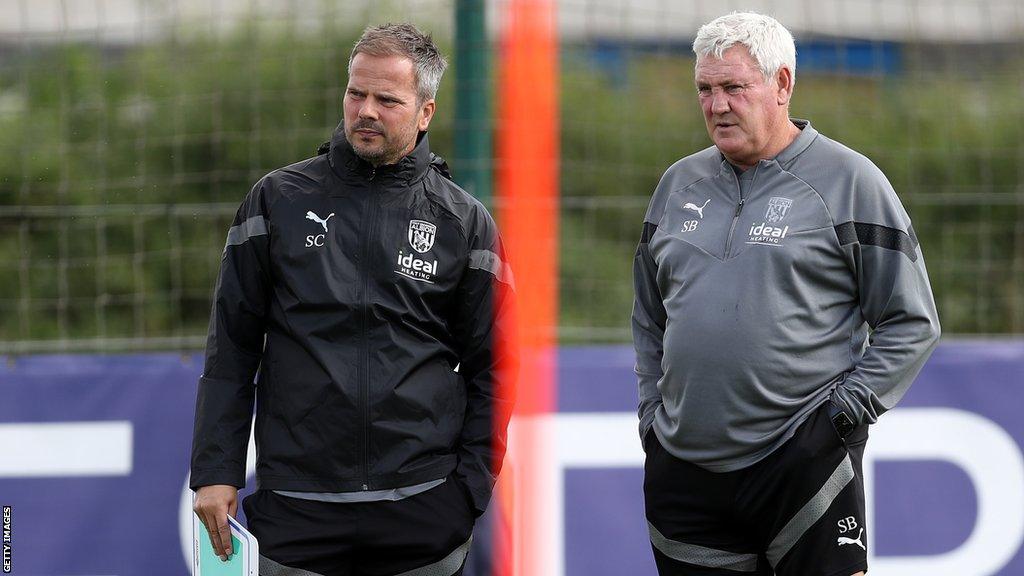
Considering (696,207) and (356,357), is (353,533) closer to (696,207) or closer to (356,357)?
(356,357)

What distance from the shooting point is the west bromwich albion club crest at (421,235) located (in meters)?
2.85

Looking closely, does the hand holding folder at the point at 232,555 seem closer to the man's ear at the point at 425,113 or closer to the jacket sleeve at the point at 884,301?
the man's ear at the point at 425,113

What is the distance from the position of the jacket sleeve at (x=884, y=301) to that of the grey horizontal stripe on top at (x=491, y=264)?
2.58 ft

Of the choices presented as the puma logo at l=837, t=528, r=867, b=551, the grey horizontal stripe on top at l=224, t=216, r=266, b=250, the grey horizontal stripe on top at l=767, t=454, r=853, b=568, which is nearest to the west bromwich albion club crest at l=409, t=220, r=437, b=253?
the grey horizontal stripe on top at l=224, t=216, r=266, b=250

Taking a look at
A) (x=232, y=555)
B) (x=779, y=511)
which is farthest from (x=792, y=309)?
(x=232, y=555)

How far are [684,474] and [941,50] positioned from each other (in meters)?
3.10

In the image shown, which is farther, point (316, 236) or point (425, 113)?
point (425, 113)

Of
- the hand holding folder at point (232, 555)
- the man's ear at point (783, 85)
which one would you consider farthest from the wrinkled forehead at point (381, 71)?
the hand holding folder at point (232, 555)

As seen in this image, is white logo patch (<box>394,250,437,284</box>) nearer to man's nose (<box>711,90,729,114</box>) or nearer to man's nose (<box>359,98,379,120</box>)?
man's nose (<box>359,98,379,120</box>)

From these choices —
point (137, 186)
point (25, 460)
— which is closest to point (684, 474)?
point (25, 460)

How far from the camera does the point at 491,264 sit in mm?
2963

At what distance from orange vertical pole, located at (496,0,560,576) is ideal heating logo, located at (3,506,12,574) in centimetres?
165

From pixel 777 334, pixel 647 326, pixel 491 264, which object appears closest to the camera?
pixel 777 334

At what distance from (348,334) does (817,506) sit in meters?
1.10
